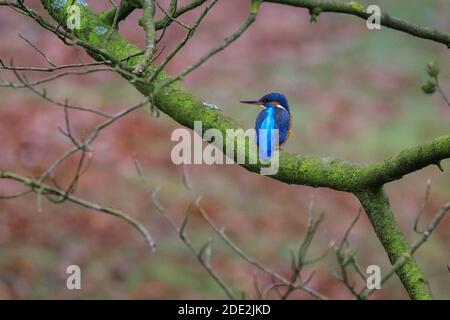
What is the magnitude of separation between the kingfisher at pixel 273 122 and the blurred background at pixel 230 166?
6.82ft

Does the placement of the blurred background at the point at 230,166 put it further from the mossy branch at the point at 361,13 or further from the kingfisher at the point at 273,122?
A: the mossy branch at the point at 361,13

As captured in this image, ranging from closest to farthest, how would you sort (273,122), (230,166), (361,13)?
(361,13), (273,122), (230,166)

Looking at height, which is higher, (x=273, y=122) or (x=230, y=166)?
(x=230, y=166)

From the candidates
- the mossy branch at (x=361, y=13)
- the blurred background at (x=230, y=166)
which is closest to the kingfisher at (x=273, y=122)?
the mossy branch at (x=361, y=13)

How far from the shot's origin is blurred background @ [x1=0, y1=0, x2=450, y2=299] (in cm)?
810

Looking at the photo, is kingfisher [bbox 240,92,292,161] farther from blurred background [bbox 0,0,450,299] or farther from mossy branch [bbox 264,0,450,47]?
blurred background [bbox 0,0,450,299]

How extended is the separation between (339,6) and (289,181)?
74 centimetres

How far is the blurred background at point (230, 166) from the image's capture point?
Answer: 810cm

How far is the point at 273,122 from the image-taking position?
4492 millimetres

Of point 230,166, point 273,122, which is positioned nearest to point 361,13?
point 273,122

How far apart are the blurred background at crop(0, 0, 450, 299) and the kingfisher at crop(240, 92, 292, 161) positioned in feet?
6.82

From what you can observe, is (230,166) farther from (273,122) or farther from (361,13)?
(361,13)

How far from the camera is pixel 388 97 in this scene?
488 inches

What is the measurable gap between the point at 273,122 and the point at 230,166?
5.94 metres
